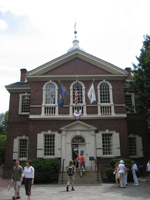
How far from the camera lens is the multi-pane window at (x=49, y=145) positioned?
17.8m

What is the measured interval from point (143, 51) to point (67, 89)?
7050 mm

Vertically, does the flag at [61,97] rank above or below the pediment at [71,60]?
below

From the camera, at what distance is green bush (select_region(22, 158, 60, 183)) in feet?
48.3

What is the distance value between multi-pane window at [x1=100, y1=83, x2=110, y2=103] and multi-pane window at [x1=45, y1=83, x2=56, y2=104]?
4.19m

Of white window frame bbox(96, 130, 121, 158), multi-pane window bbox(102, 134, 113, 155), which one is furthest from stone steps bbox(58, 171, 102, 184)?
multi-pane window bbox(102, 134, 113, 155)

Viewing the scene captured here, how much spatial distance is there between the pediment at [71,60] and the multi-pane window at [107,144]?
5719 millimetres

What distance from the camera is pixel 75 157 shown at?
1789 centimetres

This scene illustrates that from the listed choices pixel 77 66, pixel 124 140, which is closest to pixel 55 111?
pixel 77 66

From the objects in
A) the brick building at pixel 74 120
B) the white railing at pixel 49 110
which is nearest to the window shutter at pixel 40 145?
the brick building at pixel 74 120

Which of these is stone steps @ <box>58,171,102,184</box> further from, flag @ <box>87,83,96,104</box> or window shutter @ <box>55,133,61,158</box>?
flag @ <box>87,83,96,104</box>

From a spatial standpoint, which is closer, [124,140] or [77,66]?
[124,140]

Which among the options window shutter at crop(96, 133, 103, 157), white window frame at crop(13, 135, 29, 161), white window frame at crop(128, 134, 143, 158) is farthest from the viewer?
white window frame at crop(128, 134, 143, 158)

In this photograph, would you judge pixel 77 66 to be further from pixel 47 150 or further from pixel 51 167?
pixel 51 167

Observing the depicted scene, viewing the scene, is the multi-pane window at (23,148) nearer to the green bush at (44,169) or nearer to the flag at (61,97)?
the green bush at (44,169)
